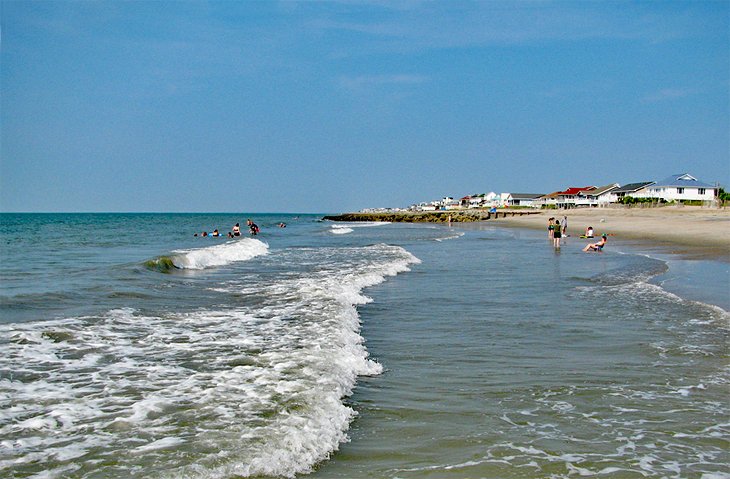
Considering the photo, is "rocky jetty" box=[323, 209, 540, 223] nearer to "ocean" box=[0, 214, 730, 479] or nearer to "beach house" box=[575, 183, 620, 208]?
"beach house" box=[575, 183, 620, 208]

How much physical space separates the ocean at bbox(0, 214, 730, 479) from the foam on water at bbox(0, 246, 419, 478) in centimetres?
3

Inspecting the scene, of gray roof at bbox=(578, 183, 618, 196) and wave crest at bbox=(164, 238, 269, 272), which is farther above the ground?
gray roof at bbox=(578, 183, 618, 196)

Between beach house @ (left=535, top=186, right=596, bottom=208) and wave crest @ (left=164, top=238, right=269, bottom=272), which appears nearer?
wave crest @ (left=164, top=238, right=269, bottom=272)

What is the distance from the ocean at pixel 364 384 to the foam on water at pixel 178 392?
1.1 inches

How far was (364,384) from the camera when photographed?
6852 mm

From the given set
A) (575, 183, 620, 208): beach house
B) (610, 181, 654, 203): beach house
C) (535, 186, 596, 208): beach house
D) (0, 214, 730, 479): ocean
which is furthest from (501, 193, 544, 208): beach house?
(0, 214, 730, 479): ocean

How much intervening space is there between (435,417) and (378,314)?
20.2ft

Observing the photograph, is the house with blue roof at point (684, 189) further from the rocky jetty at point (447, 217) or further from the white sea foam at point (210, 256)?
the white sea foam at point (210, 256)

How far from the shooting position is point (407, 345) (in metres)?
8.85

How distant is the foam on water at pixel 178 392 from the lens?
463 cm

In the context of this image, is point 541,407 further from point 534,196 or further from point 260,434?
point 534,196

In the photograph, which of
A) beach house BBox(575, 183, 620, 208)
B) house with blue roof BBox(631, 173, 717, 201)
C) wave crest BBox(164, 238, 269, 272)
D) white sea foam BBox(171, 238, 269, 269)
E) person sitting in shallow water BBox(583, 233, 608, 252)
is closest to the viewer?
wave crest BBox(164, 238, 269, 272)

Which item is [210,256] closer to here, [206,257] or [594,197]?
[206,257]

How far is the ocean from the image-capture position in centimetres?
466
